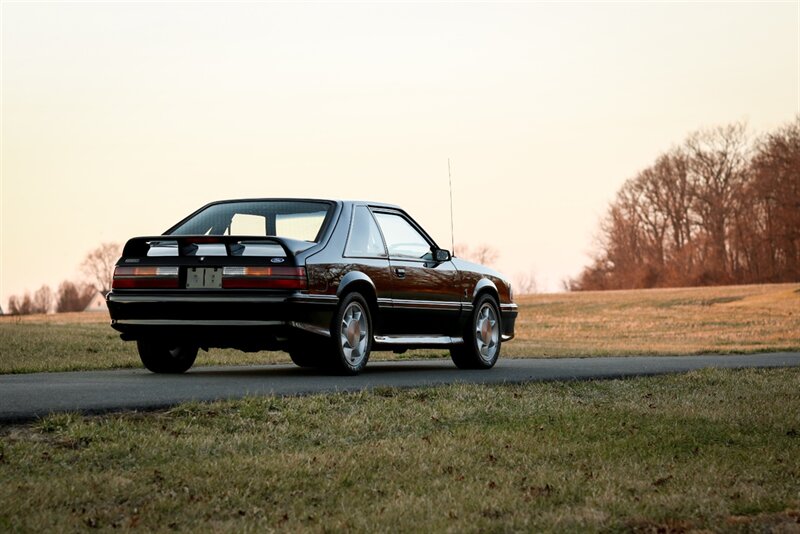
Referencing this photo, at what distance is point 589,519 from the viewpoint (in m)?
5.89

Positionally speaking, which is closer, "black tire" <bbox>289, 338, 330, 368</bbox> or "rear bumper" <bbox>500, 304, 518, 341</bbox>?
"black tire" <bbox>289, 338, 330, 368</bbox>

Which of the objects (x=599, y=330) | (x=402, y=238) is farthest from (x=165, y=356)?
(x=599, y=330)

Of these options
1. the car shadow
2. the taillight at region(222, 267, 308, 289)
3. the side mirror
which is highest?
the side mirror

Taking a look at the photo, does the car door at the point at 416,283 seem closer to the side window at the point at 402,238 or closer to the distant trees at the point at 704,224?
the side window at the point at 402,238

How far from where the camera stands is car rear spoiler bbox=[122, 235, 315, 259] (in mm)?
11031

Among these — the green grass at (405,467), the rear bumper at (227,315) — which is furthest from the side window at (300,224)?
the green grass at (405,467)

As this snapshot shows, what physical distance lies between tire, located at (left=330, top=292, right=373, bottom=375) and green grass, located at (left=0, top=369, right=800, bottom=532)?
1.90 meters

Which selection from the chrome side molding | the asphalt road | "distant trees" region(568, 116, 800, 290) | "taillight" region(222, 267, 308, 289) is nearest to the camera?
the asphalt road

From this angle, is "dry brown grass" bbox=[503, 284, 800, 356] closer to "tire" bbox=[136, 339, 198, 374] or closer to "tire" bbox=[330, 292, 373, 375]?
"tire" bbox=[136, 339, 198, 374]

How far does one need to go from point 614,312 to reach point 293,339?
37914mm

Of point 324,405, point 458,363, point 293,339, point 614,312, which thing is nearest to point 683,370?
point 458,363

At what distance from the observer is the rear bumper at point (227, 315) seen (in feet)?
36.0

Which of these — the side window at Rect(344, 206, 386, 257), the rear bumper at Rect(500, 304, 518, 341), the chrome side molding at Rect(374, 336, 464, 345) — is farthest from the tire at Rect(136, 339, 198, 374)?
the rear bumper at Rect(500, 304, 518, 341)

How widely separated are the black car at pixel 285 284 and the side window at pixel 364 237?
0.04ft
